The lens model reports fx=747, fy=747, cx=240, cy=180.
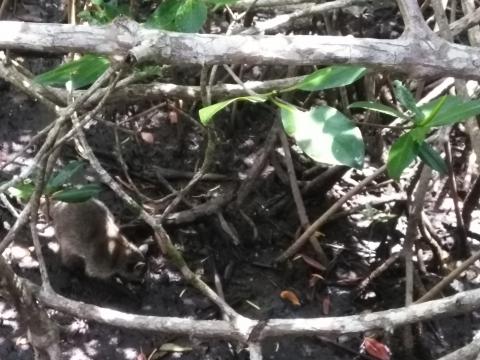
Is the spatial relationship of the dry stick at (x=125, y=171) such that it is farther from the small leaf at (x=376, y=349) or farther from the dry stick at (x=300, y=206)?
the small leaf at (x=376, y=349)

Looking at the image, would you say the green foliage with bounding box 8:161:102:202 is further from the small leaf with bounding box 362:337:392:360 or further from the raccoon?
the small leaf with bounding box 362:337:392:360

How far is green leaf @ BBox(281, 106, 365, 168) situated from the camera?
115 centimetres

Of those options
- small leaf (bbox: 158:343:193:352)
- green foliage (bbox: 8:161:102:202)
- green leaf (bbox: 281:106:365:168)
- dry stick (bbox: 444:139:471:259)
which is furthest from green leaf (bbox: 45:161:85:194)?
dry stick (bbox: 444:139:471:259)

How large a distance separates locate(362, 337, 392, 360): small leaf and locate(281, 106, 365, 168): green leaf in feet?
3.39

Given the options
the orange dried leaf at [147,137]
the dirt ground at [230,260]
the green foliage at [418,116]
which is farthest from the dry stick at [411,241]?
the orange dried leaf at [147,137]

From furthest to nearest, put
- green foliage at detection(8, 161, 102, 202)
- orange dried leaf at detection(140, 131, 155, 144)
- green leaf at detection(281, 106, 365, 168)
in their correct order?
orange dried leaf at detection(140, 131, 155, 144) < green foliage at detection(8, 161, 102, 202) < green leaf at detection(281, 106, 365, 168)

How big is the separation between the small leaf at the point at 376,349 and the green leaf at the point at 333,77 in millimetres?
1088

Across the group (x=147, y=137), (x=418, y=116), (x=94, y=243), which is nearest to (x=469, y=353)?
(x=418, y=116)

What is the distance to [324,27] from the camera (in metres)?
2.37

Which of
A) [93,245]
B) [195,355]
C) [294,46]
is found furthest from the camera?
[93,245]

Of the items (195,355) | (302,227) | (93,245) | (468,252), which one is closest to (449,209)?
(468,252)

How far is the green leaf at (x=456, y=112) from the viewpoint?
3.74 ft

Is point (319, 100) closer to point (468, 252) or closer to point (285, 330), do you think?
point (468, 252)

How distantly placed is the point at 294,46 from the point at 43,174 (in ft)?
2.26
